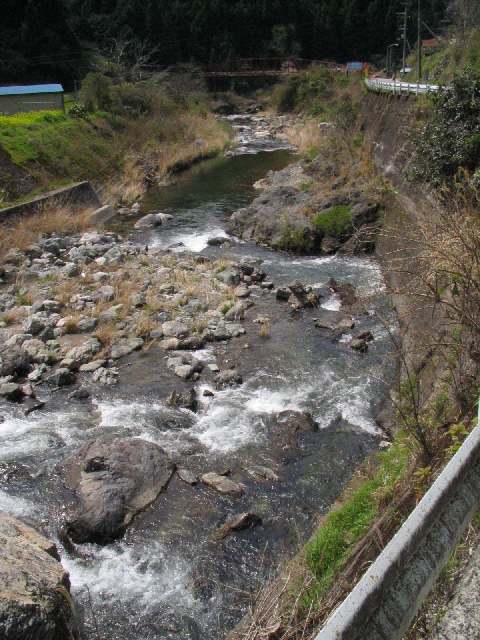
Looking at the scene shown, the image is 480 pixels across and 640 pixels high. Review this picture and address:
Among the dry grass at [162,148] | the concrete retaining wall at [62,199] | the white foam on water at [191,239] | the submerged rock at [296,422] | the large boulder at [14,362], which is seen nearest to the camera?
the submerged rock at [296,422]

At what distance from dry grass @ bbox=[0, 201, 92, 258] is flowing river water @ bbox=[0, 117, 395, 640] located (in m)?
8.11

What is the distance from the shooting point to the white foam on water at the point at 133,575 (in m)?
5.48

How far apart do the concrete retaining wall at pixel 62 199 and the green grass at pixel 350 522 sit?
590 inches

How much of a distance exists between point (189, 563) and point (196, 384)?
3.95 m

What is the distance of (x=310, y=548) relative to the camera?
5109mm

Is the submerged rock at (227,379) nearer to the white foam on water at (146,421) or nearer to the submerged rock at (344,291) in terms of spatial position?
the white foam on water at (146,421)

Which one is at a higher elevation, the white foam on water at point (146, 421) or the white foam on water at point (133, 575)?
the white foam on water at point (146, 421)

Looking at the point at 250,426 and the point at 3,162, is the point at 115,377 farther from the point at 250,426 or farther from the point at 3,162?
the point at 3,162

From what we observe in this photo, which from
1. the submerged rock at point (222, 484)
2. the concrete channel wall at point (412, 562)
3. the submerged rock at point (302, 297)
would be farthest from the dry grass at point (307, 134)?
the concrete channel wall at point (412, 562)

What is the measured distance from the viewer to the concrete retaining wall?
17.6 metres

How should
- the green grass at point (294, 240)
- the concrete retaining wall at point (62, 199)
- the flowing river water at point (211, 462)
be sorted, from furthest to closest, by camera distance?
the concrete retaining wall at point (62, 199) → the green grass at point (294, 240) → the flowing river water at point (211, 462)

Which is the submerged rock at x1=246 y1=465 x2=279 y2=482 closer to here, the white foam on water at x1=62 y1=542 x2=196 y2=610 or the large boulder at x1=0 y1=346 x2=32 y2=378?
the white foam on water at x1=62 y1=542 x2=196 y2=610

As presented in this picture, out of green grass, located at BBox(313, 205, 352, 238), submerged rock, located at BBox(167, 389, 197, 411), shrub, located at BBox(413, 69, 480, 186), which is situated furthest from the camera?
green grass, located at BBox(313, 205, 352, 238)

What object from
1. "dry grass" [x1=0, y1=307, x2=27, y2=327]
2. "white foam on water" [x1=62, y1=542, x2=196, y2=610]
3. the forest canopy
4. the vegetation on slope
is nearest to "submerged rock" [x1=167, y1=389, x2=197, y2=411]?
"white foam on water" [x1=62, y1=542, x2=196, y2=610]
